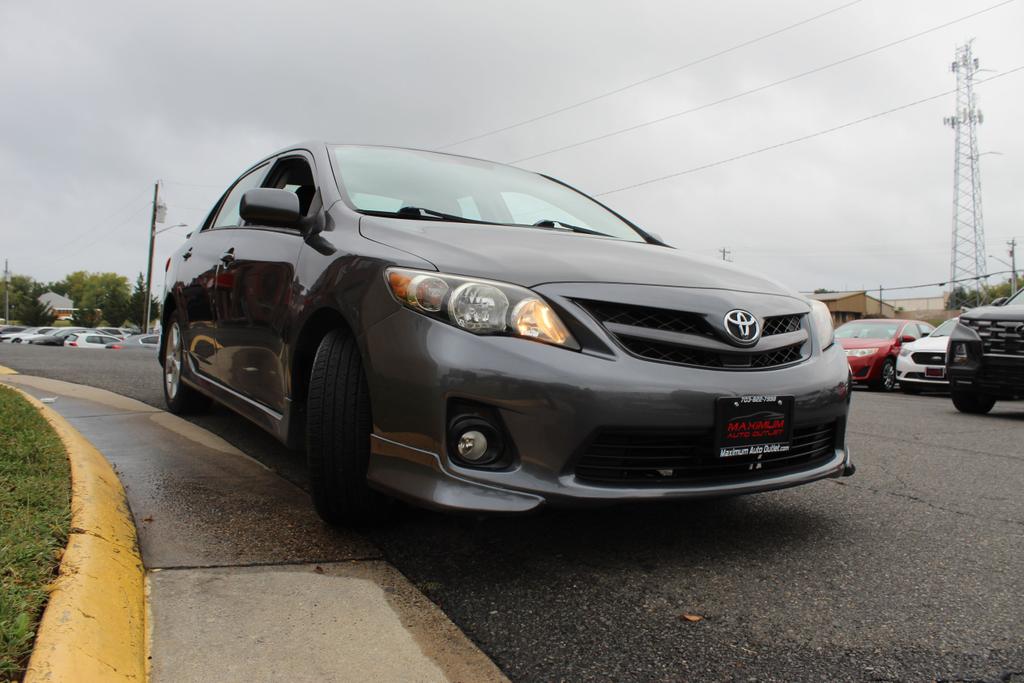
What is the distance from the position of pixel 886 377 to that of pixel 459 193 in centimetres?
1145

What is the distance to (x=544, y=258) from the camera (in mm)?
2479

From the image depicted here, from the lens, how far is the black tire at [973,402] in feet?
25.4

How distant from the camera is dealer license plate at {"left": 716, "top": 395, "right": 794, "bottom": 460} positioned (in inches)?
91.3

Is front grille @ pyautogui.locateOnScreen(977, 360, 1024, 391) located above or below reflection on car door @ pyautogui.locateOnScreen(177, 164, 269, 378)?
below

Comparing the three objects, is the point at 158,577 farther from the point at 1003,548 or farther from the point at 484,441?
the point at 1003,548

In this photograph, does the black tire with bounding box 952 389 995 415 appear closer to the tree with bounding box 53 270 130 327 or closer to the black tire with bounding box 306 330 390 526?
the black tire with bounding box 306 330 390 526

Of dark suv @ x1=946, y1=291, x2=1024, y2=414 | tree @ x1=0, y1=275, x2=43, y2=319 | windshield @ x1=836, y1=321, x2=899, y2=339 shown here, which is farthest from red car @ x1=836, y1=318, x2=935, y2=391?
tree @ x1=0, y1=275, x2=43, y2=319

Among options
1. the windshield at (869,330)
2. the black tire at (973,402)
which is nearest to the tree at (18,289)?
the windshield at (869,330)

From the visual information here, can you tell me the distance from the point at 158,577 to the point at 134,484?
1.17 metres

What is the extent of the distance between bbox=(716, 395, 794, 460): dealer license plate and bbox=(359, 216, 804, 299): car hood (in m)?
0.43

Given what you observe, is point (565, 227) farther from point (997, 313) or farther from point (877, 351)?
point (877, 351)

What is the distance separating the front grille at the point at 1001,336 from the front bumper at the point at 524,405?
607 cm

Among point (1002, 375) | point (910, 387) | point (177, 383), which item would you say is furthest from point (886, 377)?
point (177, 383)

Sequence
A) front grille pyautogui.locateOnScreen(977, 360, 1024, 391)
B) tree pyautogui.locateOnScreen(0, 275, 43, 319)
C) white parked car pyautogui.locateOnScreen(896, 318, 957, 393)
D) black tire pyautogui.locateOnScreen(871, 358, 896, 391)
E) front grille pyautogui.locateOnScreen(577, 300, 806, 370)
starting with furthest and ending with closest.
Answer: tree pyautogui.locateOnScreen(0, 275, 43, 319) → black tire pyautogui.locateOnScreen(871, 358, 896, 391) → white parked car pyautogui.locateOnScreen(896, 318, 957, 393) → front grille pyautogui.locateOnScreen(977, 360, 1024, 391) → front grille pyautogui.locateOnScreen(577, 300, 806, 370)
